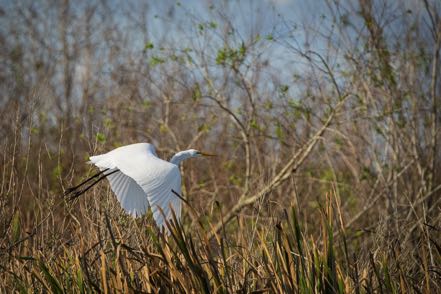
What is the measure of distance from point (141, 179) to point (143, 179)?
11 mm

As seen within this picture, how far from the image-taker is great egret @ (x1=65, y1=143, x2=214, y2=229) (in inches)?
149

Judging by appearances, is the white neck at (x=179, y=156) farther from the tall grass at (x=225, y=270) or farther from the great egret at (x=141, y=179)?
the tall grass at (x=225, y=270)

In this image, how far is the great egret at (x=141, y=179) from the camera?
12.4ft

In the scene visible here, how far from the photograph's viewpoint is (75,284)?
3232 mm

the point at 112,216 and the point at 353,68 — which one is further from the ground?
the point at 353,68

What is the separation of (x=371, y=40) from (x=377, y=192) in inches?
58.9

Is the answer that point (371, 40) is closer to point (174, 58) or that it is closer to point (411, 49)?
point (411, 49)

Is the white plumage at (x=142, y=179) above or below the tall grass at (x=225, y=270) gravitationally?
above

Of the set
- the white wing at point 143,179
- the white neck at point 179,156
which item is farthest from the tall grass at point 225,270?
the white neck at point 179,156

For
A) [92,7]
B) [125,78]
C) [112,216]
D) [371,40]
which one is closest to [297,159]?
[371,40]

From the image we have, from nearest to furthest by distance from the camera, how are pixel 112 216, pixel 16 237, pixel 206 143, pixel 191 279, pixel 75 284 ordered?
pixel 191 279 → pixel 75 284 → pixel 112 216 → pixel 16 237 → pixel 206 143

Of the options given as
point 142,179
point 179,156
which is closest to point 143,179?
point 142,179

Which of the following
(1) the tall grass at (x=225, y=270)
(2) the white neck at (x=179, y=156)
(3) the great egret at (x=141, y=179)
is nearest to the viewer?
(1) the tall grass at (x=225, y=270)

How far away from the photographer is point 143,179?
3852 millimetres
